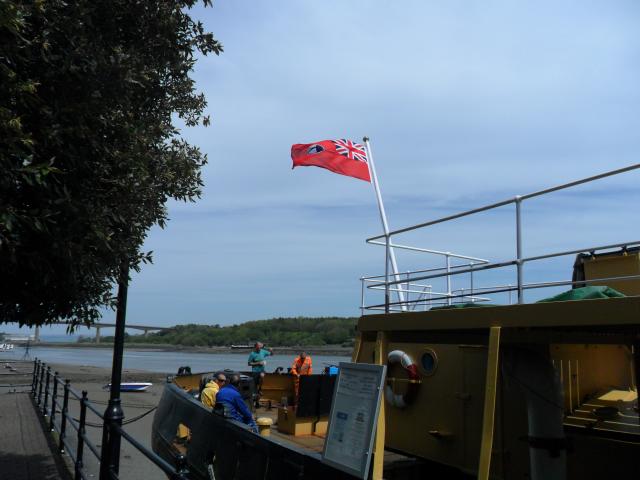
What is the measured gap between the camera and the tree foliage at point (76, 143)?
402 cm

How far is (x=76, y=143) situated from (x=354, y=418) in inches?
117

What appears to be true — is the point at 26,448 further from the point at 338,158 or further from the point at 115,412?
the point at 338,158

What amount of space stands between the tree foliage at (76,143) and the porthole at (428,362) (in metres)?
3.05

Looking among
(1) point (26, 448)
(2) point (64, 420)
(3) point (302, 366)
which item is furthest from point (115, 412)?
(3) point (302, 366)

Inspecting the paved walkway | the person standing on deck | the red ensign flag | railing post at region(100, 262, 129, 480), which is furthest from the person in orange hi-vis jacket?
railing post at region(100, 262, 129, 480)

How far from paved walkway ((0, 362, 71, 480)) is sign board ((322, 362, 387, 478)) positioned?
4431 mm

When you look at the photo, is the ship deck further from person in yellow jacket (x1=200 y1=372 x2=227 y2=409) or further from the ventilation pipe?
person in yellow jacket (x1=200 y1=372 x2=227 y2=409)

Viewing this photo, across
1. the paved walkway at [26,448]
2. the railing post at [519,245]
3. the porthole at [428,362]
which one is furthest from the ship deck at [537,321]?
the paved walkway at [26,448]

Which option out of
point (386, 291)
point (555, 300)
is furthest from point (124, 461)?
point (555, 300)

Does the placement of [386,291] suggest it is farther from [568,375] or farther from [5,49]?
[5,49]

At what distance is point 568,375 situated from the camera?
591 cm

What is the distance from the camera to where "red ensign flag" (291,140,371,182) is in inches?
379

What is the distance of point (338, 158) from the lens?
9641 mm

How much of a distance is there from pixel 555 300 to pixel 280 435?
195 inches
